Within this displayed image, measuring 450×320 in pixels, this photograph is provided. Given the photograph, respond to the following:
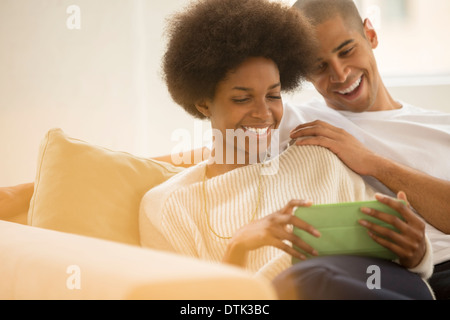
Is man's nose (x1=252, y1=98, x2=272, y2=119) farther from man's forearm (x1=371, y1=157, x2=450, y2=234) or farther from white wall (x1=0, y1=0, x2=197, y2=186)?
white wall (x1=0, y1=0, x2=197, y2=186)

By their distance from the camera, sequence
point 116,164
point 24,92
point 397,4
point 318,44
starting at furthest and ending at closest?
point 397,4 < point 24,92 < point 318,44 < point 116,164

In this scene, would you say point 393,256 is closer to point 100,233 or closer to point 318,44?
point 100,233

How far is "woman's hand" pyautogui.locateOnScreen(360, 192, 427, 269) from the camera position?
1018 millimetres

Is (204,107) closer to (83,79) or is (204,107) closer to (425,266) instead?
(425,266)

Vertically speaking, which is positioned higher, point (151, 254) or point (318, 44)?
point (318, 44)

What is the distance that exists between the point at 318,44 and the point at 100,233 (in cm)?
88

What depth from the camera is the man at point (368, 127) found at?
1.45 meters

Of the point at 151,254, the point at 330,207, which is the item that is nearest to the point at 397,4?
the point at 330,207

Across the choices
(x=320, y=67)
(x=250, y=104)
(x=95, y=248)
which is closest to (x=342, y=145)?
(x=250, y=104)

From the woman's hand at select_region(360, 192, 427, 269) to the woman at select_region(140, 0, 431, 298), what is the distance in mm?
312

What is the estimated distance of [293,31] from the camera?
153 cm

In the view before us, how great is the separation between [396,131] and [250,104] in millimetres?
556

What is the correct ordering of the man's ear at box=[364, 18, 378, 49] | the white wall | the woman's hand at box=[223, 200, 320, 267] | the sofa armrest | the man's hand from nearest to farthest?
1. the sofa armrest
2. the woman's hand at box=[223, 200, 320, 267]
3. the man's hand
4. the man's ear at box=[364, 18, 378, 49]
5. the white wall

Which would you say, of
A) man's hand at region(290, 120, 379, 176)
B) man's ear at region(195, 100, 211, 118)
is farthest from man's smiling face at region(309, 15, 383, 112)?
man's ear at region(195, 100, 211, 118)
